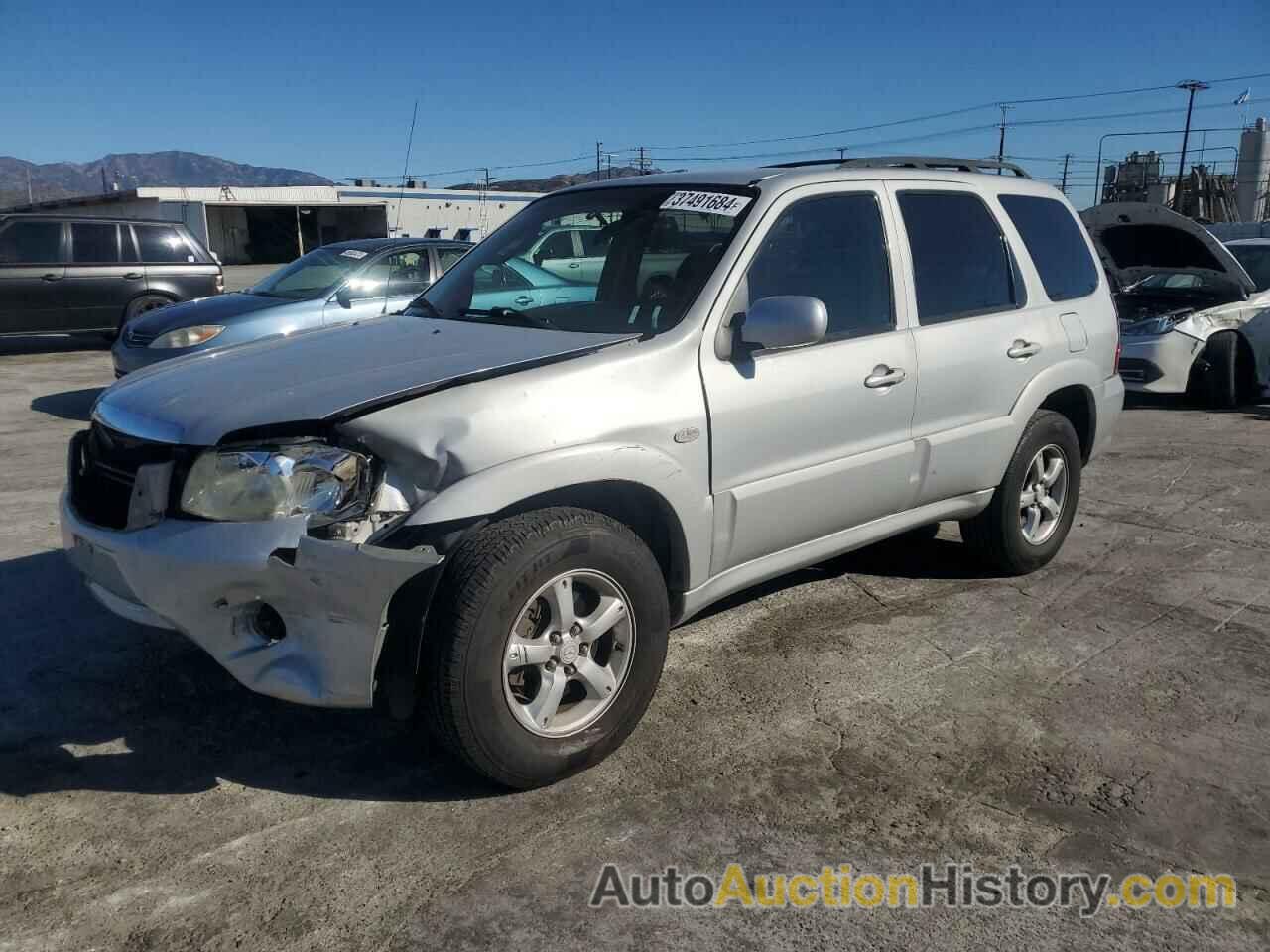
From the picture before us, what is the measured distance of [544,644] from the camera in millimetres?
3109

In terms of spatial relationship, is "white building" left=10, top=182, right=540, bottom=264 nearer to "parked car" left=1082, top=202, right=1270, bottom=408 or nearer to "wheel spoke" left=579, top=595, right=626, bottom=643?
"parked car" left=1082, top=202, right=1270, bottom=408

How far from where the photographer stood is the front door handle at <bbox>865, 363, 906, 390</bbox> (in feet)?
13.1

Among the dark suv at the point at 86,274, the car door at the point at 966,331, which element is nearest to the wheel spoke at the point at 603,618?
the car door at the point at 966,331

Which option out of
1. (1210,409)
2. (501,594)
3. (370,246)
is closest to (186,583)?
(501,594)

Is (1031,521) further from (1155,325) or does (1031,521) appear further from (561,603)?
(1155,325)

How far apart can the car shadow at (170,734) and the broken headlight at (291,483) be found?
0.90m

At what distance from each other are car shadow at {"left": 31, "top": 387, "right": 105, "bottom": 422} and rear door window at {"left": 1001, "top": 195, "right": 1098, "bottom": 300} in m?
7.79

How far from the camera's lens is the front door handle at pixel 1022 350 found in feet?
15.3

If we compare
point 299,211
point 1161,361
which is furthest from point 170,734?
point 299,211

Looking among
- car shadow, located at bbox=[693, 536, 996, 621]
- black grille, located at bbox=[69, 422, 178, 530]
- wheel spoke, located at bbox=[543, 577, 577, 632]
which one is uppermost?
black grille, located at bbox=[69, 422, 178, 530]

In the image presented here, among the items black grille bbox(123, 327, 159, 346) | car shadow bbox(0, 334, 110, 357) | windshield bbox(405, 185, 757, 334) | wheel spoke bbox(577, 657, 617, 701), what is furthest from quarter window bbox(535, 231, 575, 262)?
car shadow bbox(0, 334, 110, 357)

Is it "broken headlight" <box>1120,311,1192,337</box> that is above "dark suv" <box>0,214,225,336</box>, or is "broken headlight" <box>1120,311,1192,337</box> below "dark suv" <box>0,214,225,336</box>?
below

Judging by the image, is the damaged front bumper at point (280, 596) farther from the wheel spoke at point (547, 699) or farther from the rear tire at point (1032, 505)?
the rear tire at point (1032, 505)

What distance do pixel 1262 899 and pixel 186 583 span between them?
9.62ft
